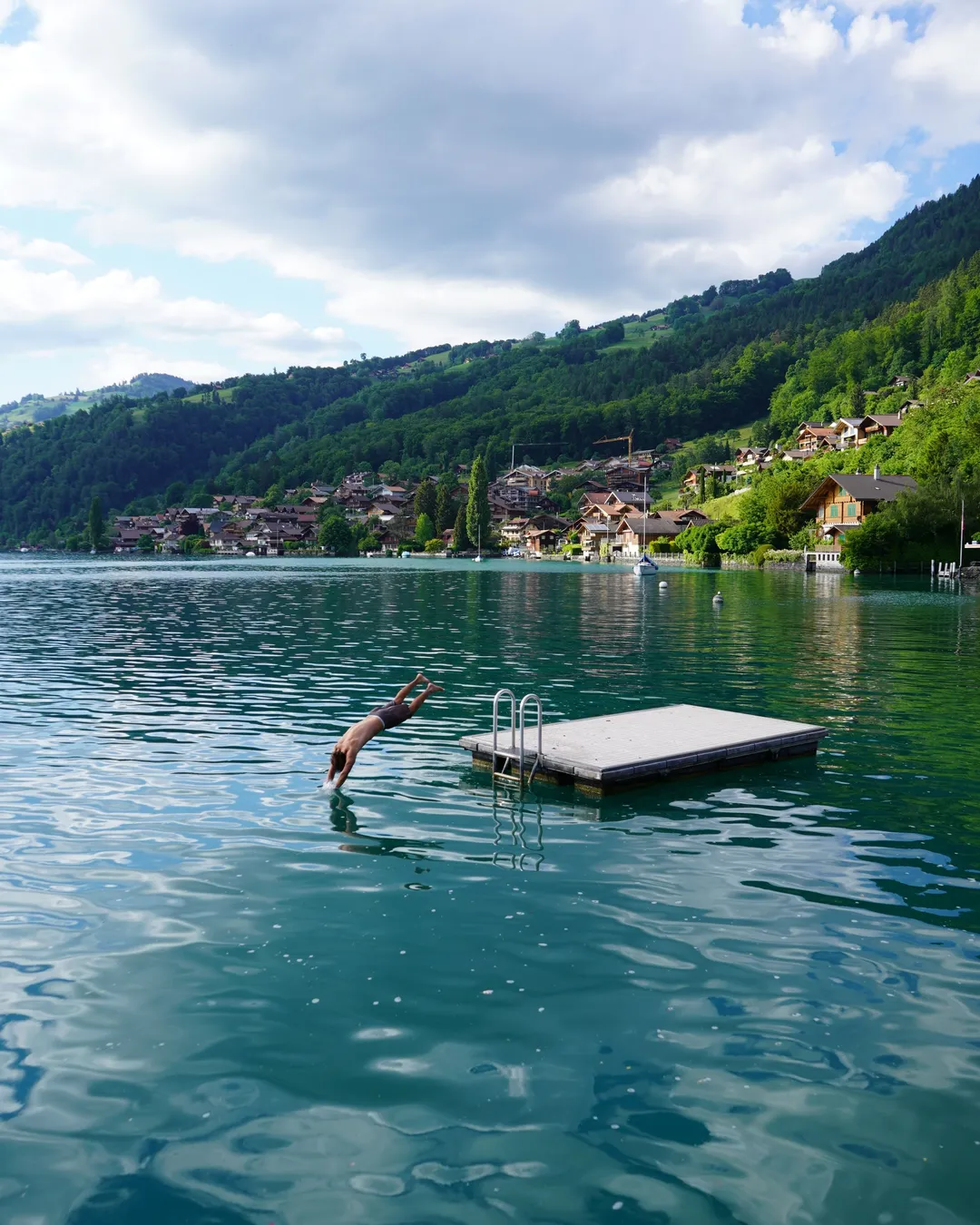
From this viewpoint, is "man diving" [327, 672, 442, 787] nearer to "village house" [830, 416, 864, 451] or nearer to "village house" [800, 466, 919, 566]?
"village house" [800, 466, 919, 566]

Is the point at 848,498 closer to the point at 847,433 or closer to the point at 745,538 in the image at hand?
the point at 745,538

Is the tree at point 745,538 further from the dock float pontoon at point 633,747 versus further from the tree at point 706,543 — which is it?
the dock float pontoon at point 633,747

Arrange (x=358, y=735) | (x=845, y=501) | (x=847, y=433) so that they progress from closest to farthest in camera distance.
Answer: (x=358, y=735), (x=845, y=501), (x=847, y=433)

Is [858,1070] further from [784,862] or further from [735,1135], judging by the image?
[784,862]


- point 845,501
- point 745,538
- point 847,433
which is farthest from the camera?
point 847,433

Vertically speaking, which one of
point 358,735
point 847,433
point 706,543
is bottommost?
point 358,735

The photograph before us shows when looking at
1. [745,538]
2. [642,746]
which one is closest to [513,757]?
[642,746]

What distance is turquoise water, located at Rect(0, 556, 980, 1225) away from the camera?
7324mm

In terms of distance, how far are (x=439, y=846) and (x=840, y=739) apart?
12.6m

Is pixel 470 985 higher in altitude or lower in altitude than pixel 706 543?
lower

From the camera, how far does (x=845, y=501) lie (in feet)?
418

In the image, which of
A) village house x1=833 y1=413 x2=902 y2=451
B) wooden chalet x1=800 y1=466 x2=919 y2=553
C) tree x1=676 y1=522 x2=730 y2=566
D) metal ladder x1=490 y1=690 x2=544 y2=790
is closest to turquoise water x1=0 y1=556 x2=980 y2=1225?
metal ladder x1=490 y1=690 x2=544 y2=790

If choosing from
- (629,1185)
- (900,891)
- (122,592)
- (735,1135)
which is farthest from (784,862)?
(122,592)

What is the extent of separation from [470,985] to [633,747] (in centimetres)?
997
